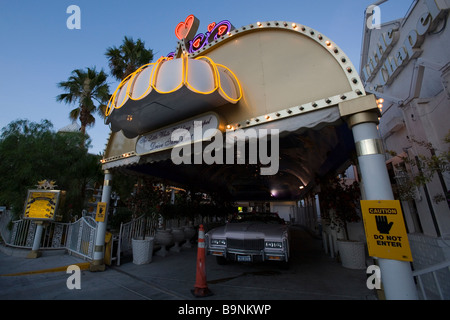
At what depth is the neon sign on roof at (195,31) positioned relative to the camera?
5.13m

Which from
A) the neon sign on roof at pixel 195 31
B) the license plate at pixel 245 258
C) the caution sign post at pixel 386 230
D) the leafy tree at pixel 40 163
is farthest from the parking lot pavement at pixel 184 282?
the neon sign on roof at pixel 195 31

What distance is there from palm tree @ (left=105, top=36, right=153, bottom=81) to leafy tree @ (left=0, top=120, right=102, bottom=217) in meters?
5.61

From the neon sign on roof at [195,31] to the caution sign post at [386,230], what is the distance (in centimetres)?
504

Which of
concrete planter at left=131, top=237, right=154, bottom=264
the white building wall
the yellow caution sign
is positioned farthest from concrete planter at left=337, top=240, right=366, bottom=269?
the yellow caution sign

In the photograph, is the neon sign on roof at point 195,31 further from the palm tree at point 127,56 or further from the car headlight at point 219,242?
the palm tree at point 127,56

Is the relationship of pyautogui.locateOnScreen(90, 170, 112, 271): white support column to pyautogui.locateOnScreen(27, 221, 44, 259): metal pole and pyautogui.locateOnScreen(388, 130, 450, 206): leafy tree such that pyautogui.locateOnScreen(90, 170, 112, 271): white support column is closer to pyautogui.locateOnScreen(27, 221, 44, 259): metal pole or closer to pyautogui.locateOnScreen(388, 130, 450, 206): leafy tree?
pyautogui.locateOnScreen(27, 221, 44, 259): metal pole

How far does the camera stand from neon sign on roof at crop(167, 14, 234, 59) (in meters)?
5.13

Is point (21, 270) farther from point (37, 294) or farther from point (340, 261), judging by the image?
point (340, 261)

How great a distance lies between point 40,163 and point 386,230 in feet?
39.3

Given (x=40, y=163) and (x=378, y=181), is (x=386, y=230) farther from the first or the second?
(x=40, y=163)

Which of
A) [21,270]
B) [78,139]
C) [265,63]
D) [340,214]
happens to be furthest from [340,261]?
[78,139]

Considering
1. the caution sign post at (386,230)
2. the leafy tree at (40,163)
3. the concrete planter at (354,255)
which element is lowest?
the concrete planter at (354,255)

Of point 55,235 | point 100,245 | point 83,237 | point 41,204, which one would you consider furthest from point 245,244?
point 55,235

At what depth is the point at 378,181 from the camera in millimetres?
2471
